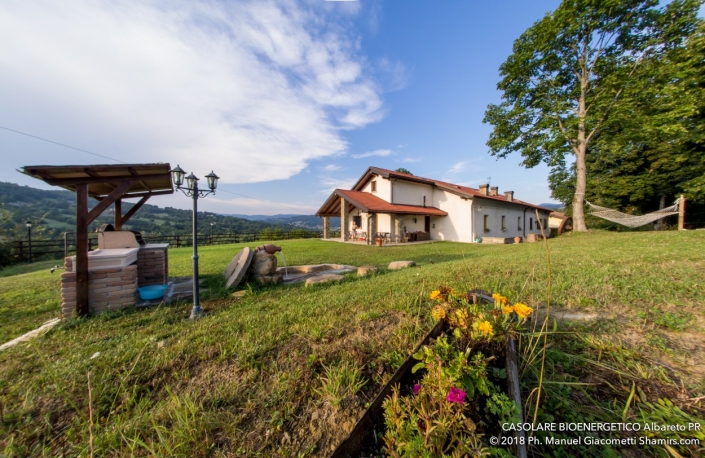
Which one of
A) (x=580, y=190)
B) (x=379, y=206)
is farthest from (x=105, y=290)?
(x=580, y=190)

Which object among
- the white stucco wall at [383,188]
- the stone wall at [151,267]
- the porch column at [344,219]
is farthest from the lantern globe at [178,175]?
the white stucco wall at [383,188]

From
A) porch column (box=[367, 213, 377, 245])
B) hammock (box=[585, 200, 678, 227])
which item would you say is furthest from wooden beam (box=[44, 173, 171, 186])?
hammock (box=[585, 200, 678, 227])

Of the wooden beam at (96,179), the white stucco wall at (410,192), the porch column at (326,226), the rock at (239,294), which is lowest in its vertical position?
the rock at (239,294)

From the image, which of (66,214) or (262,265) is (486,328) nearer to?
(262,265)

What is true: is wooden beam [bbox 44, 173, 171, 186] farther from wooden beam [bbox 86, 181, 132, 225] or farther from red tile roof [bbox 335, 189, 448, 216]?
red tile roof [bbox 335, 189, 448, 216]

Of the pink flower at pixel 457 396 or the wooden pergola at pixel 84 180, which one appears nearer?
the pink flower at pixel 457 396

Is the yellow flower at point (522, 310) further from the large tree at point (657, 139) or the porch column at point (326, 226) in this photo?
the porch column at point (326, 226)

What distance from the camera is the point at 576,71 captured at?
13648 millimetres

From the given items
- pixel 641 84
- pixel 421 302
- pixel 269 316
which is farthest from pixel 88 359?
pixel 641 84

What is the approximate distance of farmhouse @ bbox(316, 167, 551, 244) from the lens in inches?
628

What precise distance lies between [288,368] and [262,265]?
160 inches

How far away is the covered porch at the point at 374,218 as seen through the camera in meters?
15.2

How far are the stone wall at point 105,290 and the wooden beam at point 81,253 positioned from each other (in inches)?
2.7

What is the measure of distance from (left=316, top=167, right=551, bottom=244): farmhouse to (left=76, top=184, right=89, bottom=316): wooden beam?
12.1 metres
